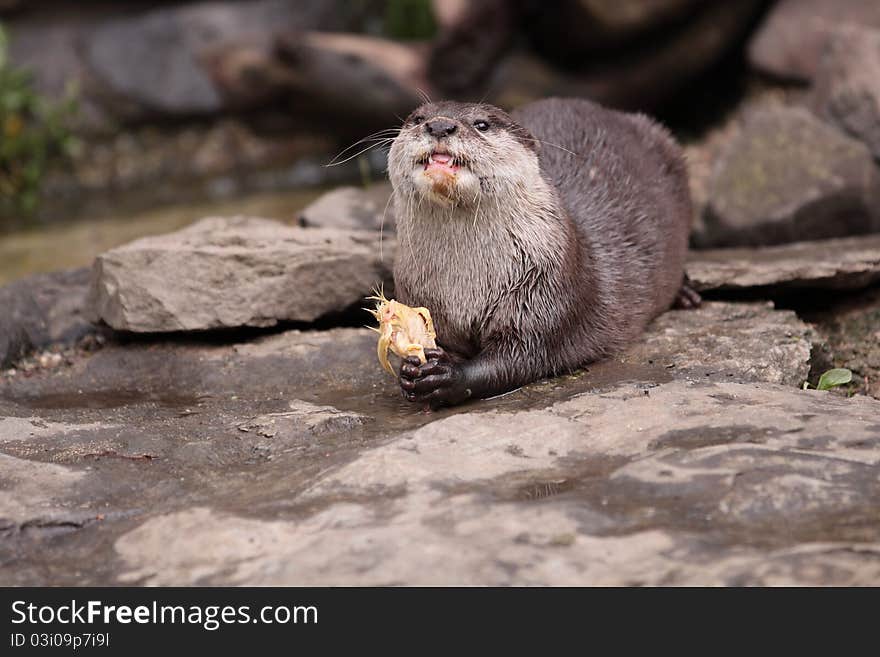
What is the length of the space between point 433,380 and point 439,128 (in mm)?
648

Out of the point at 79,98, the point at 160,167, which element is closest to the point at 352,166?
the point at 160,167

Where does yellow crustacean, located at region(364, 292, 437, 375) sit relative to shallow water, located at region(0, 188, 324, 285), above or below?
above

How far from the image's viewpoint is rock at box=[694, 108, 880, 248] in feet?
15.0

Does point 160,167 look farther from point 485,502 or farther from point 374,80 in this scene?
point 485,502

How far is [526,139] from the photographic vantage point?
3217 millimetres

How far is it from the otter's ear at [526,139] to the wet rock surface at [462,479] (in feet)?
2.13

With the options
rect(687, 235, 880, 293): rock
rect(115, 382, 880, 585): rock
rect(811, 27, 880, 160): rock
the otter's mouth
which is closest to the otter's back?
rect(687, 235, 880, 293): rock

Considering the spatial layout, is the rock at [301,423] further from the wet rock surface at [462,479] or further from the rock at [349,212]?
the rock at [349,212]

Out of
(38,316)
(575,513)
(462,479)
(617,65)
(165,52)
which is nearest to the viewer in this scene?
(575,513)

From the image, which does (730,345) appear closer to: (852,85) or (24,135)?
(852,85)

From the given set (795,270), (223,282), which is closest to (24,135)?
(223,282)

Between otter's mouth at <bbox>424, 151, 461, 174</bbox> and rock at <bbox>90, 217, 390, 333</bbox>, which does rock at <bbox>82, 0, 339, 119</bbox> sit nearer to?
rock at <bbox>90, 217, 390, 333</bbox>

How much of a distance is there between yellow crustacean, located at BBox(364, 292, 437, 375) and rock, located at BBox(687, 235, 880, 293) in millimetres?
1230

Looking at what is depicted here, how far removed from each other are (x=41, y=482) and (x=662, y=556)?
141cm
